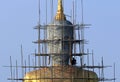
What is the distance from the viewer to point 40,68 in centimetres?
2567

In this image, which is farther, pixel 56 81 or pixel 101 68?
pixel 101 68

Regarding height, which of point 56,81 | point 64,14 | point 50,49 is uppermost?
point 64,14

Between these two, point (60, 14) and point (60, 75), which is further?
point (60, 14)

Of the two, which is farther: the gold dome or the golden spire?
the golden spire

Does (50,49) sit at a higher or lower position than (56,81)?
higher

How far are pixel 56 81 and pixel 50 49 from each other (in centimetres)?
199

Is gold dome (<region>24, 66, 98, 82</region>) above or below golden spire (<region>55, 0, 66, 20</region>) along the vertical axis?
below

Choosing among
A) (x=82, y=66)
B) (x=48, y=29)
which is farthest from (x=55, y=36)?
(x=82, y=66)

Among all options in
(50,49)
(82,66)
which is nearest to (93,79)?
(82,66)

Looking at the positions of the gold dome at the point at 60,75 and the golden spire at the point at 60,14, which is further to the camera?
the golden spire at the point at 60,14

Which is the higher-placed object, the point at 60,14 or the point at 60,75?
the point at 60,14

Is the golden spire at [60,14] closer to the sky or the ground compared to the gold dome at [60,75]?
closer to the sky

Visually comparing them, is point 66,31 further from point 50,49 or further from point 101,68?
point 101,68

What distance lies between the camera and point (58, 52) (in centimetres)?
2542
